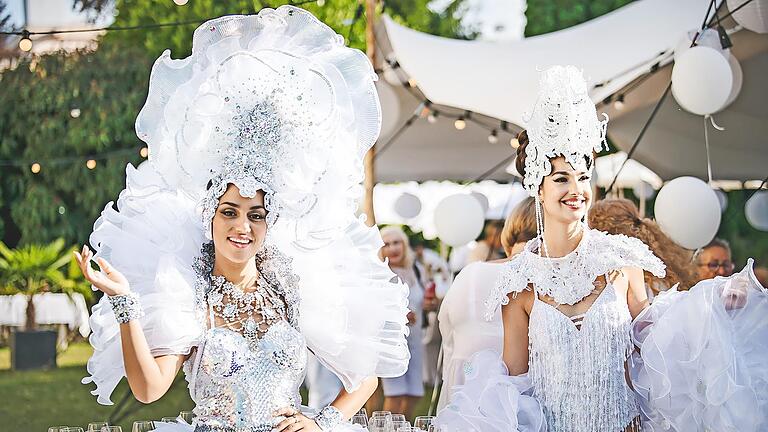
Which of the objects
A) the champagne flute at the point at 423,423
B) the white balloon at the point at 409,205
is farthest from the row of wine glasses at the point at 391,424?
the white balloon at the point at 409,205

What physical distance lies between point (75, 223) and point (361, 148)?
14294mm

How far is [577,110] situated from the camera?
128 inches

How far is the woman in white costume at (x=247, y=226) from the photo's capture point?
112 inches

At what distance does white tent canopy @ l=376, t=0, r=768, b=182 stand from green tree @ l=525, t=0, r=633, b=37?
1128 cm

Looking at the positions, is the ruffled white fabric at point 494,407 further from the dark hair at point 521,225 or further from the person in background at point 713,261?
the person in background at point 713,261

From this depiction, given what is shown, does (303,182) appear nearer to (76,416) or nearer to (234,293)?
(234,293)

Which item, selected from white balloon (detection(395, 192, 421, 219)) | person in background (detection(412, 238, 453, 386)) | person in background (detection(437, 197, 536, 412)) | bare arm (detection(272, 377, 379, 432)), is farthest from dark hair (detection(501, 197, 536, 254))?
white balloon (detection(395, 192, 421, 219))

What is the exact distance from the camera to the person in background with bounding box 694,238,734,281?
5.98 m

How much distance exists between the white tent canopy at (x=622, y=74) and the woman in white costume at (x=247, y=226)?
3.68 meters

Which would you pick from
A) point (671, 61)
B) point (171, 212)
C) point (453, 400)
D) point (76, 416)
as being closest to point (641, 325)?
point (453, 400)

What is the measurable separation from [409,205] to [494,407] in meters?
7.35

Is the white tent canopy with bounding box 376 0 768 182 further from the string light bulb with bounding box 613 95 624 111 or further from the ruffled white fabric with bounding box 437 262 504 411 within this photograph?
the ruffled white fabric with bounding box 437 262 504 411

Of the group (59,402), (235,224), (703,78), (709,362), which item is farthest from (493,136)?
(235,224)

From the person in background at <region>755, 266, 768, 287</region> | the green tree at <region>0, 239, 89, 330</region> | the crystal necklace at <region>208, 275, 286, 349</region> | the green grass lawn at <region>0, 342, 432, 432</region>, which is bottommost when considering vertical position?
the green grass lawn at <region>0, 342, 432, 432</region>
